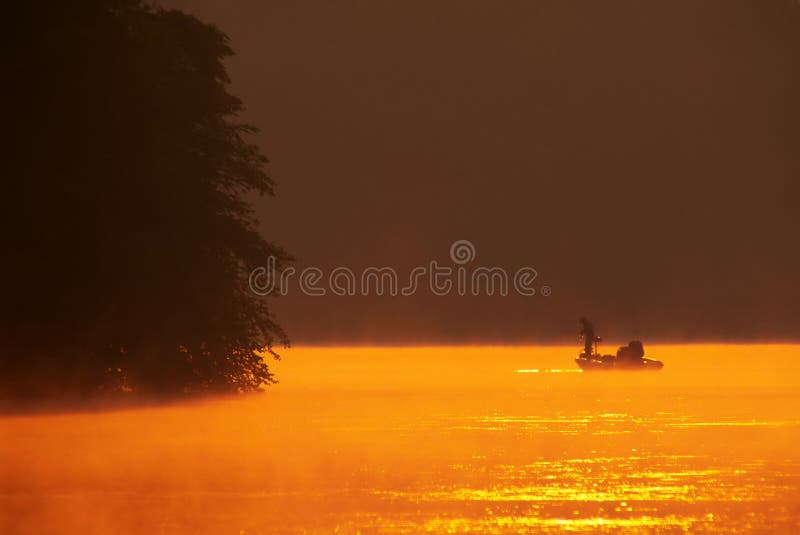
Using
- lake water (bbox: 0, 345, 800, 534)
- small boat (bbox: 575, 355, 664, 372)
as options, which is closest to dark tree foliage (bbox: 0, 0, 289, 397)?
lake water (bbox: 0, 345, 800, 534)

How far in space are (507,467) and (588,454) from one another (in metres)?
4.85

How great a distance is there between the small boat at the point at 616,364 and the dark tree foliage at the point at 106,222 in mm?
80725

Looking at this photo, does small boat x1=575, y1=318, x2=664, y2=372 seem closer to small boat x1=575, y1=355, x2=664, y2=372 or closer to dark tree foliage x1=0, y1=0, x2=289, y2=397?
small boat x1=575, y1=355, x2=664, y2=372

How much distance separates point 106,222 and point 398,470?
29.7m

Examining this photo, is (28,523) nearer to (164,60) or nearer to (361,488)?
(361,488)

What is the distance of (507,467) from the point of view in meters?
37.5

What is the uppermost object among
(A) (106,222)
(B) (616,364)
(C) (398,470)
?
(A) (106,222)

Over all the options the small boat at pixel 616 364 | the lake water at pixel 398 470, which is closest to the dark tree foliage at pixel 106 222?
the lake water at pixel 398 470

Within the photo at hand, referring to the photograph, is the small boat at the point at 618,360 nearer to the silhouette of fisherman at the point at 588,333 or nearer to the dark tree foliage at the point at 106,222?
the silhouette of fisherman at the point at 588,333

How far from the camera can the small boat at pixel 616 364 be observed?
144375 mm

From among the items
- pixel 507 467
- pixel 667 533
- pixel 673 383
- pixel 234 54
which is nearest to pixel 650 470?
pixel 507 467

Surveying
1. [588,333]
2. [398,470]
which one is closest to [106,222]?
[398,470]

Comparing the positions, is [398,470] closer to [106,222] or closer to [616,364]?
[106,222]

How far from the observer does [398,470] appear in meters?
36.6
